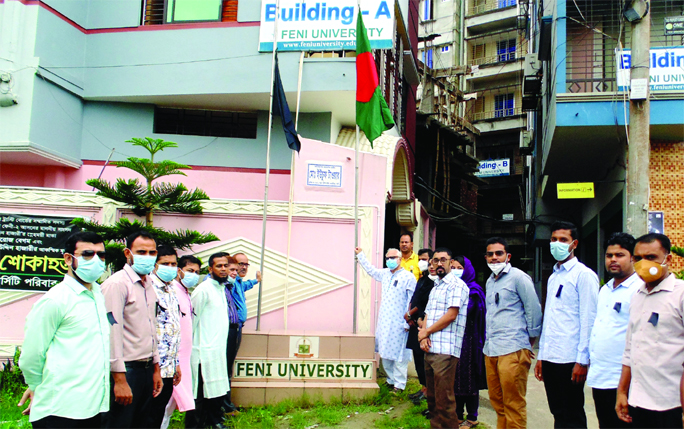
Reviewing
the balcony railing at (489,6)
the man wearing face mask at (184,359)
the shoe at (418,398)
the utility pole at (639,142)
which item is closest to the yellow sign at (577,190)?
the utility pole at (639,142)

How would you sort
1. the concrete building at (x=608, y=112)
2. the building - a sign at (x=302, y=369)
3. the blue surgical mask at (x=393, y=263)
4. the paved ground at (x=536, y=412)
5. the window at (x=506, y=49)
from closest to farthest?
1. the paved ground at (x=536, y=412)
2. the building - a sign at (x=302, y=369)
3. the blue surgical mask at (x=393, y=263)
4. the concrete building at (x=608, y=112)
5. the window at (x=506, y=49)

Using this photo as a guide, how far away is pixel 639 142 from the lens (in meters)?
7.02

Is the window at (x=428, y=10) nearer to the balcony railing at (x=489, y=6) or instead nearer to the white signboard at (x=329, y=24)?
the balcony railing at (x=489, y=6)

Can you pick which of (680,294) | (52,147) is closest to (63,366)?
(680,294)

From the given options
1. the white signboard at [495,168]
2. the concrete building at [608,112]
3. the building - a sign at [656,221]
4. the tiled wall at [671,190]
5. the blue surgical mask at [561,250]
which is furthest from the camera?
the white signboard at [495,168]

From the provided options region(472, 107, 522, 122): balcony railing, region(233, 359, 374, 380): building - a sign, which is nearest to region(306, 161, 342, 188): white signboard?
region(233, 359, 374, 380): building - a sign

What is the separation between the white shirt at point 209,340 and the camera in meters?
5.43

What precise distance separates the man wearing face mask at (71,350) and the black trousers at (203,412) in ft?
6.43

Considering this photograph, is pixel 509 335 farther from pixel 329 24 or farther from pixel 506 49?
pixel 506 49

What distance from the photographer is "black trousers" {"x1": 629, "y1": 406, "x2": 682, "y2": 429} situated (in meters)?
3.28

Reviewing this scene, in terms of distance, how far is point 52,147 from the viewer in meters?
9.80

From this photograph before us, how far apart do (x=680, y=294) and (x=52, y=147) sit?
986 centimetres

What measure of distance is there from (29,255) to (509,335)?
6.52 meters

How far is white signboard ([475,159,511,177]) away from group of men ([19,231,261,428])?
2697 centimetres
